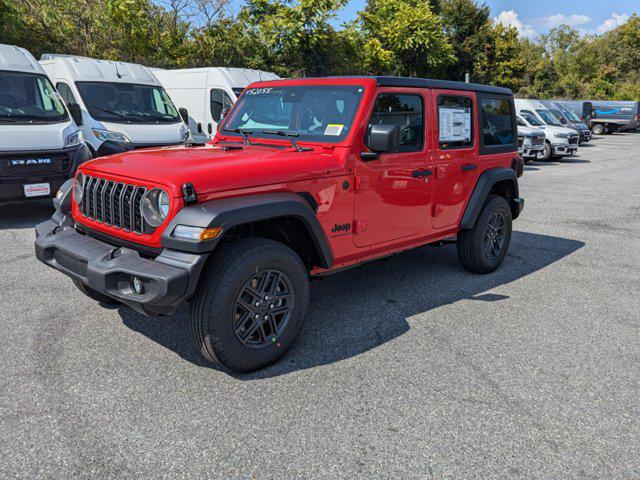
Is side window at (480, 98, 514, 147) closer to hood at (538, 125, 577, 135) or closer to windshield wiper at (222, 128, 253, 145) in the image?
windshield wiper at (222, 128, 253, 145)

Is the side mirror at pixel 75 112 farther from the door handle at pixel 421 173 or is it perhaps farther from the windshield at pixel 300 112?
the door handle at pixel 421 173

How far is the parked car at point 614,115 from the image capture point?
34.5m

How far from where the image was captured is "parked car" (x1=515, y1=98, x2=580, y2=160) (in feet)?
60.5

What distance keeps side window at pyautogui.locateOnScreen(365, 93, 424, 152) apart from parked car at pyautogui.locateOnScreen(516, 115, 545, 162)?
45.7 ft

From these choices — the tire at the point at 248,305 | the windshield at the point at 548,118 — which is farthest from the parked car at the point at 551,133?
the tire at the point at 248,305

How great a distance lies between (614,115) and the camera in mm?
34688

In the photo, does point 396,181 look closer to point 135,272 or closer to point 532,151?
point 135,272

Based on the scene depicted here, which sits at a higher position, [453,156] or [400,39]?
[400,39]

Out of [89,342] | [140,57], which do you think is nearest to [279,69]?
[140,57]

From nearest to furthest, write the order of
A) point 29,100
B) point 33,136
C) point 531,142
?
point 33,136 → point 29,100 → point 531,142

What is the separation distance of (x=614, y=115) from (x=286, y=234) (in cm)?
3726

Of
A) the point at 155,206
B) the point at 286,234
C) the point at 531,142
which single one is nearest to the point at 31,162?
the point at 155,206

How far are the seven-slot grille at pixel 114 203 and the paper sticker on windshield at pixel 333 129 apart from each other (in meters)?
1.44

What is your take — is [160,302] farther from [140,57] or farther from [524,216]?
[140,57]
